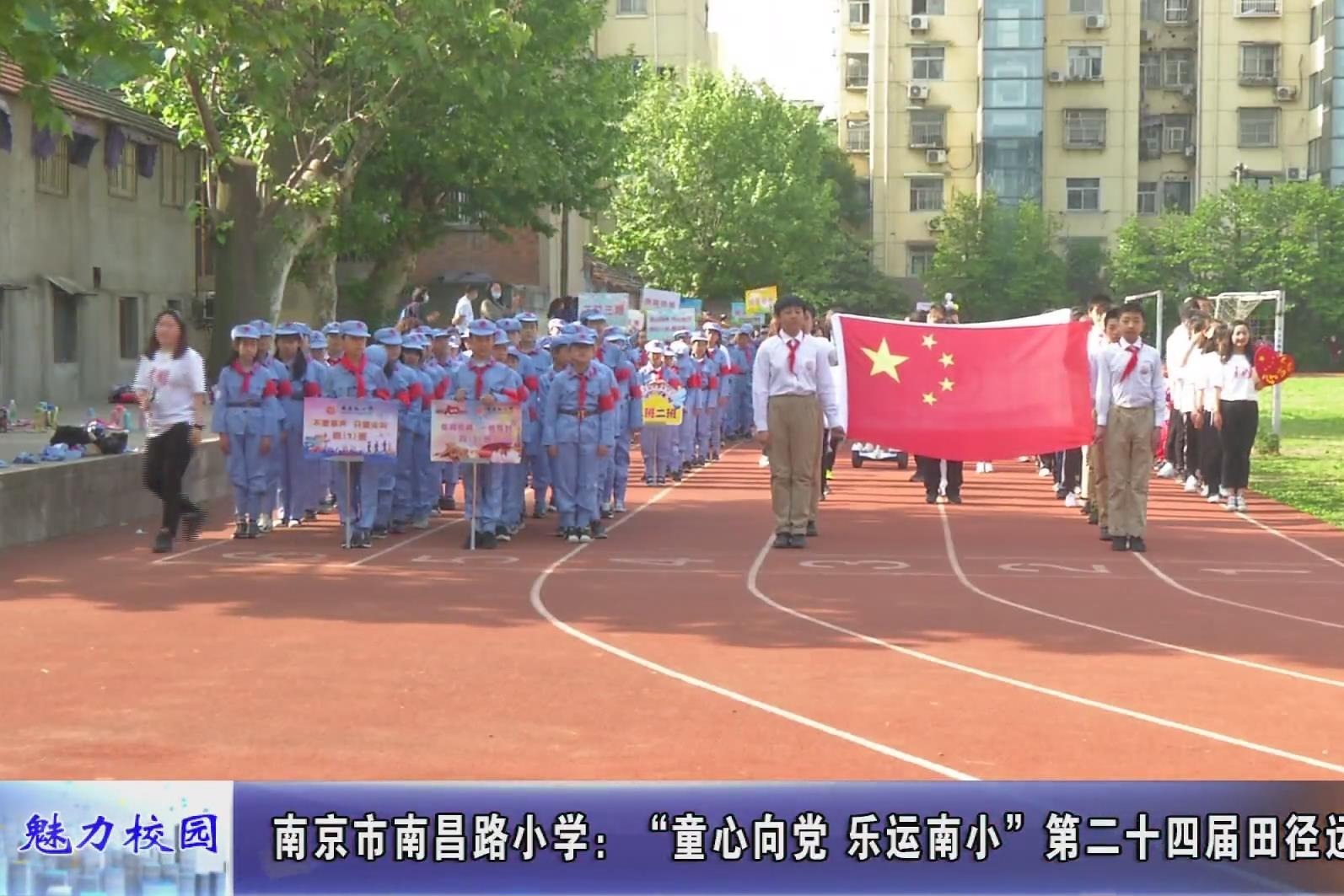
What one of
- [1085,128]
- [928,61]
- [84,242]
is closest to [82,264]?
[84,242]

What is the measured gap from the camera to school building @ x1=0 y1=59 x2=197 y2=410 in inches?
1437

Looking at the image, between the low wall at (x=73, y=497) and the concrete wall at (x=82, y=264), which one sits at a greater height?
the concrete wall at (x=82, y=264)

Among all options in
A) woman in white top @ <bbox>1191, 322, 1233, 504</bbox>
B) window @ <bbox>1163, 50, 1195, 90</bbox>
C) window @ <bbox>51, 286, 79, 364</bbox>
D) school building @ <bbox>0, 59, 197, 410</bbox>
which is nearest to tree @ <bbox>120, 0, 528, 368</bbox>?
school building @ <bbox>0, 59, 197, 410</bbox>

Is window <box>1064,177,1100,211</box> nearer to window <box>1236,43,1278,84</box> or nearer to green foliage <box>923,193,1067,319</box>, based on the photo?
green foliage <box>923,193,1067,319</box>

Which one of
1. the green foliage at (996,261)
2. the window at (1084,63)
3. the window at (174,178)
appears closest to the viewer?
the window at (174,178)

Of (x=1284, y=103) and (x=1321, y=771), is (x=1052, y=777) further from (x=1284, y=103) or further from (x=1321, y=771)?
(x=1284, y=103)

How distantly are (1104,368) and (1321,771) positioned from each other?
9.76 m

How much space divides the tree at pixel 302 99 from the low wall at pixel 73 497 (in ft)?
20.0

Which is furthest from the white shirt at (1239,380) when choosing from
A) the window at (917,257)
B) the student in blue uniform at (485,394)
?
the window at (917,257)

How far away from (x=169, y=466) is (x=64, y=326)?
22868mm

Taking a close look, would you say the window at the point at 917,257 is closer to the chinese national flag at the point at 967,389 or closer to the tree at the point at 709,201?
the tree at the point at 709,201

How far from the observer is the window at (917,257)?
88.6m

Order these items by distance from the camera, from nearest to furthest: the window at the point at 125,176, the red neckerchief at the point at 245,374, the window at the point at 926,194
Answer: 1. the red neckerchief at the point at 245,374
2. the window at the point at 125,176
3. the window at the point at 926,194

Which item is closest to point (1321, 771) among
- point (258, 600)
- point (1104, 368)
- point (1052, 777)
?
point (1052, 777)
